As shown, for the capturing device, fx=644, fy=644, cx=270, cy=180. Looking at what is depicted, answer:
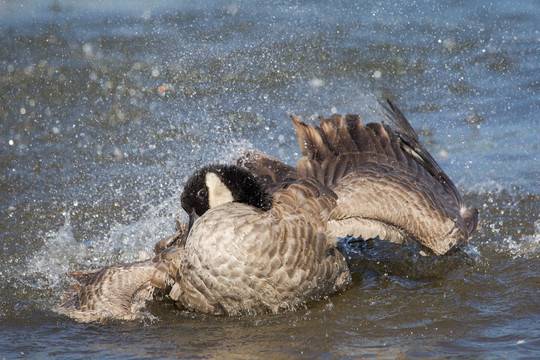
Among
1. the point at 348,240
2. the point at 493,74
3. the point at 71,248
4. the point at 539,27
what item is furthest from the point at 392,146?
the point at 539,27

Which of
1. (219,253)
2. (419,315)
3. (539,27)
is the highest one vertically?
(539,27)

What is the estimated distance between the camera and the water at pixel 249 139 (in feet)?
14.6

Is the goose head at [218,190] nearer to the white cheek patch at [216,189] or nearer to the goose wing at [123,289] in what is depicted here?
the white cheek patch at [216,189]

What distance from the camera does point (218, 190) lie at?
16.2ft

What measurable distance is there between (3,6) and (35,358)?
10.4 meters

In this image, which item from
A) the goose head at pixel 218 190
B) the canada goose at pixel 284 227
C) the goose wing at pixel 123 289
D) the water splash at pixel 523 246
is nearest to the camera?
the canada goose at pixel 284 227

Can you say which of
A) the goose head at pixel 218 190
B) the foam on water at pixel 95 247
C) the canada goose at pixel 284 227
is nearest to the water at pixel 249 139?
the foam on water at pixel 95 247

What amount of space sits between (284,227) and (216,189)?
27.4 inches

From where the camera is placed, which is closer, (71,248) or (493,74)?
(71,248)

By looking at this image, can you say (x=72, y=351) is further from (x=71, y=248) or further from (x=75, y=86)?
(x=75, y=86)

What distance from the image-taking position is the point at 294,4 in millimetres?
12703

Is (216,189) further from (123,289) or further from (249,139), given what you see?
(249,139)

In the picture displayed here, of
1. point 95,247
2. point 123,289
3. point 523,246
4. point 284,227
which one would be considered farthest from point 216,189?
point 523,246

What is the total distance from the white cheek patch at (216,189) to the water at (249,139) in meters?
0.89
